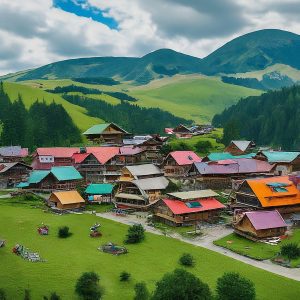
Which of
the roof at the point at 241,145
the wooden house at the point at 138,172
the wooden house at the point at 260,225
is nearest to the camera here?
the wooden house at the point at 260,225

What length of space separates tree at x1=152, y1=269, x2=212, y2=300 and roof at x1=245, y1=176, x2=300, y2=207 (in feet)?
112

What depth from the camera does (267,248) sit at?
2233 inches

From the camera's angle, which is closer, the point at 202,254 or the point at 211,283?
the point at 211,283

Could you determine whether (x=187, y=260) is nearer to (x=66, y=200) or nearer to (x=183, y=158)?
(x=66, y=200)

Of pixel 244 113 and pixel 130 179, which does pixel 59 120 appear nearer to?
pixel 130 179

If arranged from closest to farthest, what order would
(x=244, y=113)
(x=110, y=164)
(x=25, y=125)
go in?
1. (x=110, y=164)
2. (x=25, y=125)
3. (x=244, y=113)

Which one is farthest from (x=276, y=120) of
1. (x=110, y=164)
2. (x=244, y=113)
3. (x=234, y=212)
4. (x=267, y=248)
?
(x=267, y=248)

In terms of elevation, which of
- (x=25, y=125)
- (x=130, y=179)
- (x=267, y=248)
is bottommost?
(x=267, y=248)

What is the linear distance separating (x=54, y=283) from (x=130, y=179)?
136 feet

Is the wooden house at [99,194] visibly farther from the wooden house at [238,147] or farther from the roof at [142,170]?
the wooden house at [238,147]

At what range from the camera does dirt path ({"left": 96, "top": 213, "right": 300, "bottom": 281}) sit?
48938mm

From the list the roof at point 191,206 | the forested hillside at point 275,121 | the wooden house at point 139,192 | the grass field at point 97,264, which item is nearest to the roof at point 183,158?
the wooden house at point 139,192

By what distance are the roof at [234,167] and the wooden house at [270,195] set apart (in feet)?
41.3

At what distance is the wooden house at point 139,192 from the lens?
77.2m
